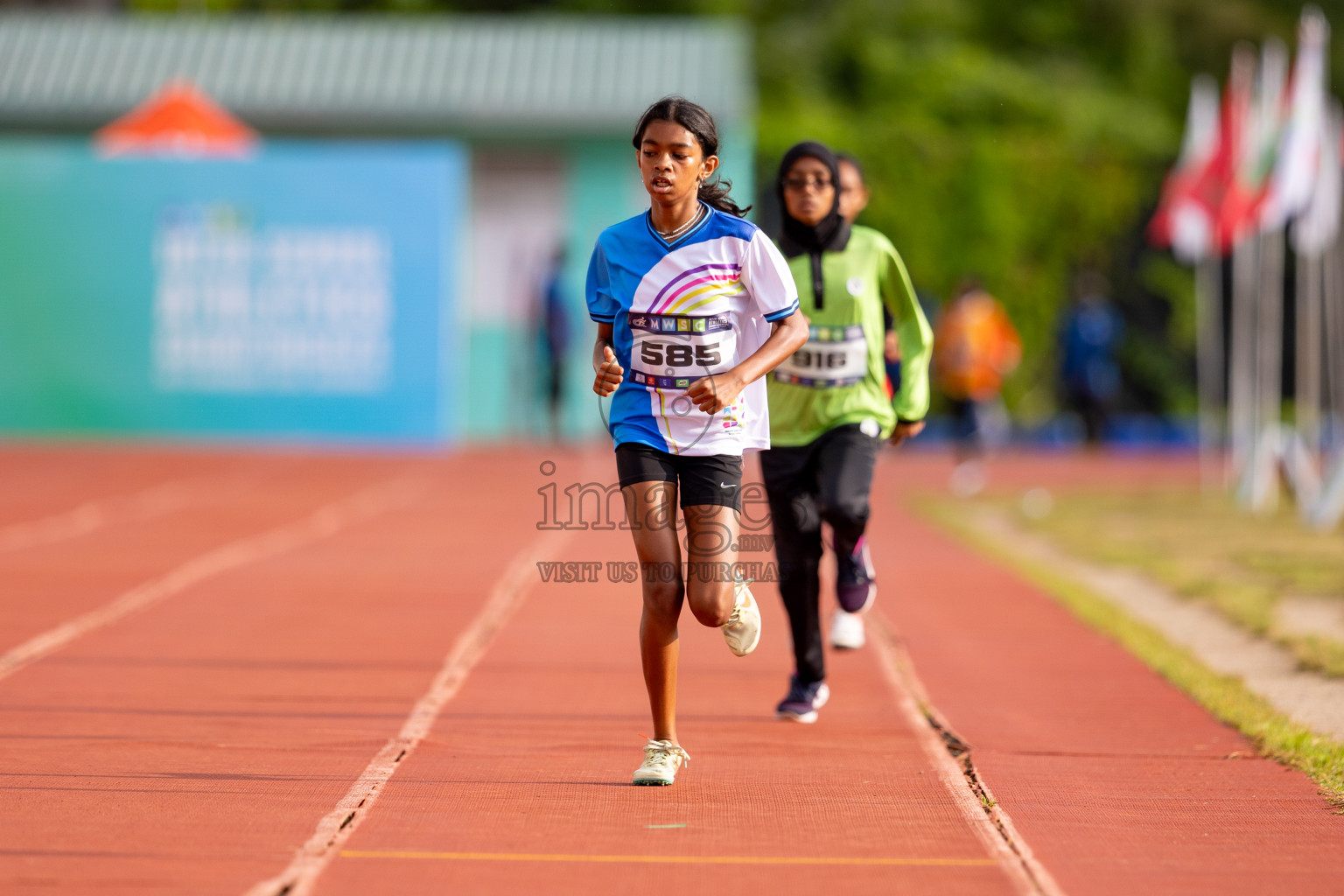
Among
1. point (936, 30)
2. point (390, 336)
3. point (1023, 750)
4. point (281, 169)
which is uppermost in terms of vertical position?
point (936, 30)

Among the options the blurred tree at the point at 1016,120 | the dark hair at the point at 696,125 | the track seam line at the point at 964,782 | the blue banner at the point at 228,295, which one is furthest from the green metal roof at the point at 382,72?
the dark hair at the point at 696,125

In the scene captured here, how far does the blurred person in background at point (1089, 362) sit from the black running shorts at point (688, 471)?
1716cm

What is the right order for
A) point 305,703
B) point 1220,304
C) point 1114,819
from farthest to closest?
point 1220,304 < point 305,703 < point 1114,819

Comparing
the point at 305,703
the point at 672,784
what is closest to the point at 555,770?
the point at 672,784

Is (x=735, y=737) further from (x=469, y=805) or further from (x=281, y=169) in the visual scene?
(x=281, y=169)

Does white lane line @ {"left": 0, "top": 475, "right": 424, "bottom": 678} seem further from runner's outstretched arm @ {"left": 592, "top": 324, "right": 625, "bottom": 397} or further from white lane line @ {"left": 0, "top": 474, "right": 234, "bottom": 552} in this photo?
runner's outstretched arm @ {"left": 592, "top": 324, "right": 625, "bottom": 397}

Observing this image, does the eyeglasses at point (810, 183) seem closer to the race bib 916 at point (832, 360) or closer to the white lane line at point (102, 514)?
the race bib 916 at point (832, 360)

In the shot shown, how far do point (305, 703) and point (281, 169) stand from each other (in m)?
16.0

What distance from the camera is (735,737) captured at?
19.3 feet

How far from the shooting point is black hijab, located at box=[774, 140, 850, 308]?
6309mm

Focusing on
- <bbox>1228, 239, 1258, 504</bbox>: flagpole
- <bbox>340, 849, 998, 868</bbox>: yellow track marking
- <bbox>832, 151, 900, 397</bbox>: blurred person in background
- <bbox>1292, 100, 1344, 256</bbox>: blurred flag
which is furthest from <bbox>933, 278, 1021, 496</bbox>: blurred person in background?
<bbox>340, 849, 998, 868</bbox>: yellow track marking

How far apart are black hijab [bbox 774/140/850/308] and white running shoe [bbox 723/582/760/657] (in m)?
1.54

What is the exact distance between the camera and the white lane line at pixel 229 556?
24.6 ft

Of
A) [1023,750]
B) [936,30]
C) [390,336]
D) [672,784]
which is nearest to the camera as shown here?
[672,784]
